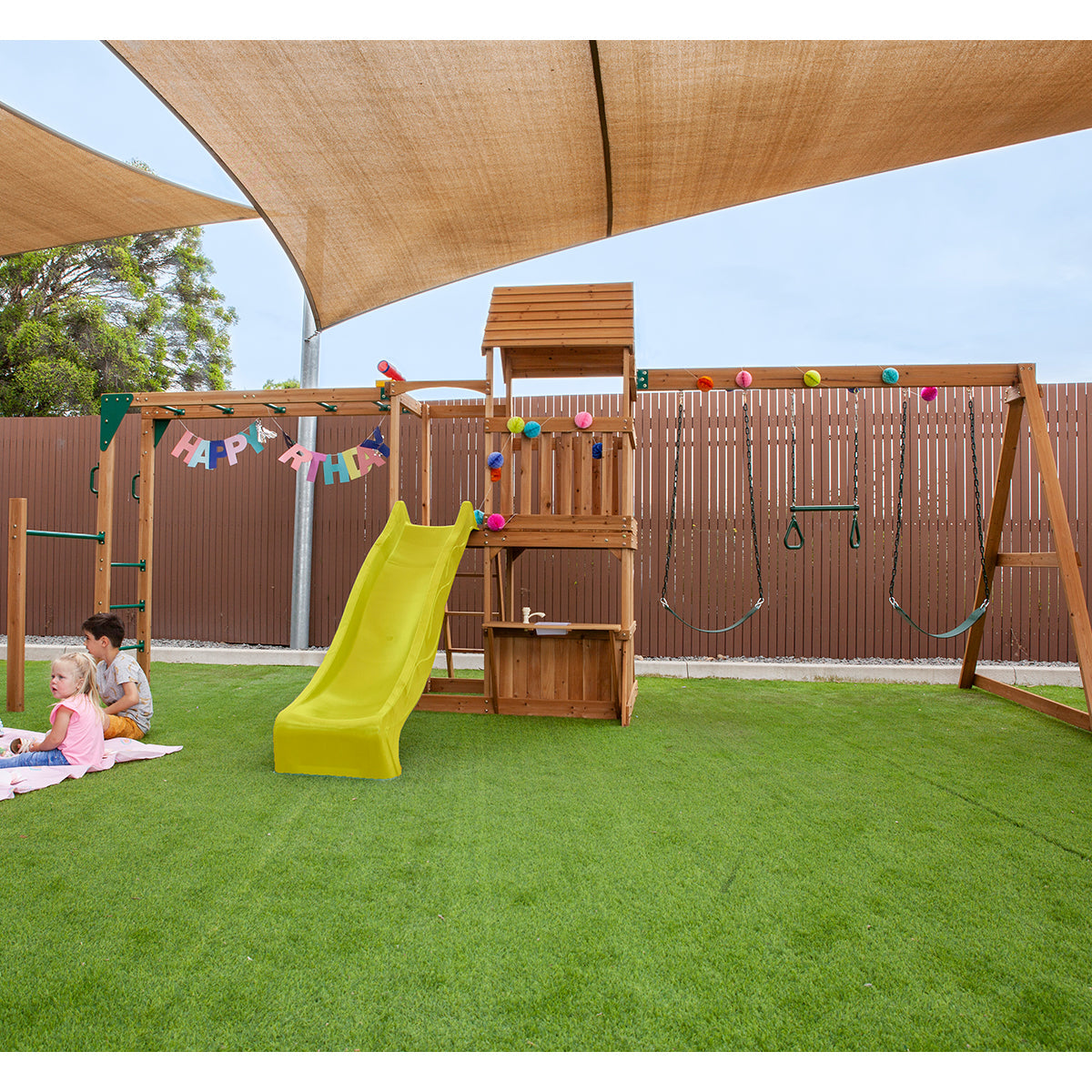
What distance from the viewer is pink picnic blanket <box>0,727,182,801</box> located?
11.5ft

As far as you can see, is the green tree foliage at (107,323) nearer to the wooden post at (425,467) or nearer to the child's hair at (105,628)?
the wooden post at (425,467)

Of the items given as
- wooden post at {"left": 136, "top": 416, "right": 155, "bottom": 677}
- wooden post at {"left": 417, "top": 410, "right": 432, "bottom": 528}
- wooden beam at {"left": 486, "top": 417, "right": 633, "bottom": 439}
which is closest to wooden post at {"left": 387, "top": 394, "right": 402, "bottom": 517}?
wooden post at {"left": 417, "top": 410, "right": 432, "bottom": 528}

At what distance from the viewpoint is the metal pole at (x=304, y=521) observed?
26.7 ft

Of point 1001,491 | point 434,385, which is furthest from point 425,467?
point 1001,491

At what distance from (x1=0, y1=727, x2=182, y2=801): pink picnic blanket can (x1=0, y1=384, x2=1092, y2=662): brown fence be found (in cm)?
421

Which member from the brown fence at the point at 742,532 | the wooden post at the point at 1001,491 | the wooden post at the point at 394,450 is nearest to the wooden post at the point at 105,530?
the wooden post at the point at 394,450

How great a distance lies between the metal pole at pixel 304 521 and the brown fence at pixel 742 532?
29 cm

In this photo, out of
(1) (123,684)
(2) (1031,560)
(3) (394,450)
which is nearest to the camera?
(1) (123,684)

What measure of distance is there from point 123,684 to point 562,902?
3497 mm

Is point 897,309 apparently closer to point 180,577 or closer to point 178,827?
point 180,577

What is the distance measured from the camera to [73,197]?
17.0 feet

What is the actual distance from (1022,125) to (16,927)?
22.1ft

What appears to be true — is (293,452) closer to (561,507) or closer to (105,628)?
(105,628)

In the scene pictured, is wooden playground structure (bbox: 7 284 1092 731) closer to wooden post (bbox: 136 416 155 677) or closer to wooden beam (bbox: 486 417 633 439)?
wooden beam (bbox: 486 417 633 439)
